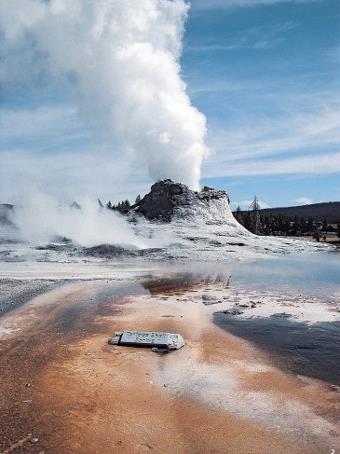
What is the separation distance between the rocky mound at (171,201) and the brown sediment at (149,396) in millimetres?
31485

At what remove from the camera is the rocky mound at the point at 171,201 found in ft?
143

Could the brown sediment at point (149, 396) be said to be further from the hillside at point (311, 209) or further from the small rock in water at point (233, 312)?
the hillside at point (311, 209)

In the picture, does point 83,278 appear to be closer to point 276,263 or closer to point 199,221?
point 276,263

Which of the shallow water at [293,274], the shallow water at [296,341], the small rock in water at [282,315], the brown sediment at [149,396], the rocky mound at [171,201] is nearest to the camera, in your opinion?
the brown sediment at [149,396]

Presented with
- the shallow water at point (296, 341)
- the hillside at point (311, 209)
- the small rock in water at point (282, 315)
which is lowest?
the shallow water at point (296, 341)

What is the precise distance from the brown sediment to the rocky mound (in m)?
31.5

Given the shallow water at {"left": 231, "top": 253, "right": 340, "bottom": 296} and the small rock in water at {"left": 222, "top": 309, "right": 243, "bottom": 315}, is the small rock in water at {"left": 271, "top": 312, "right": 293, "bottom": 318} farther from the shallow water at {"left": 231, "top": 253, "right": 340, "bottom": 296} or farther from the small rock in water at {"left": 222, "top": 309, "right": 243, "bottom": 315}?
the shallow water at {"left": 231, "top": 253, "right": 340, "bottom": 296}

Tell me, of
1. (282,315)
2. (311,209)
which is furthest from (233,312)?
(311,209)

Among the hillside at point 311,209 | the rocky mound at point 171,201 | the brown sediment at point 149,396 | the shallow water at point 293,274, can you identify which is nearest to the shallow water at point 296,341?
the brown sediment at point 149,396

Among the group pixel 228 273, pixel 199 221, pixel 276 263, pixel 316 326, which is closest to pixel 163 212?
pixel 199 221

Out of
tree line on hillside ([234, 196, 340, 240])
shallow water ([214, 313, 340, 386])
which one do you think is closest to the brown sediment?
shallow water ([214, 313, 340, 386])

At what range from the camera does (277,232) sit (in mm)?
69938

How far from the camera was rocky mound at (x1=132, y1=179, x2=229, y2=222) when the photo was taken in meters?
43.5

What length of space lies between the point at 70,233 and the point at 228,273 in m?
16.2
